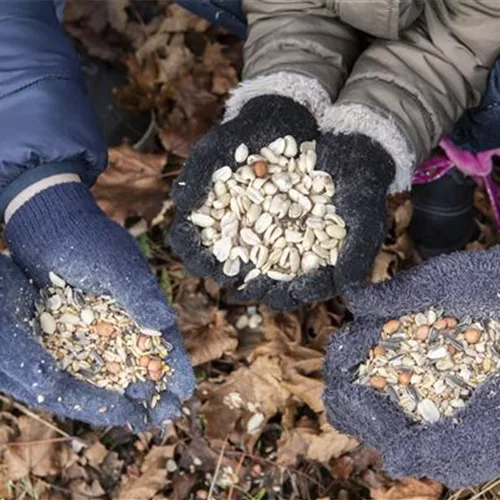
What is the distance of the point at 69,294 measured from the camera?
1.62 metres

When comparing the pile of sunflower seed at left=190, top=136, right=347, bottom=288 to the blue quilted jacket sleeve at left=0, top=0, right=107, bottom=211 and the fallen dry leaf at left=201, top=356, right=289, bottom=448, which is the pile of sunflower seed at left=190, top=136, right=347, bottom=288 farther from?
the fallen dry leaf at left=201, top=356, right=289, bottom=448

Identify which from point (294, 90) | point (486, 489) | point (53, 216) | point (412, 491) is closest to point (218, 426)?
point (412, 491)

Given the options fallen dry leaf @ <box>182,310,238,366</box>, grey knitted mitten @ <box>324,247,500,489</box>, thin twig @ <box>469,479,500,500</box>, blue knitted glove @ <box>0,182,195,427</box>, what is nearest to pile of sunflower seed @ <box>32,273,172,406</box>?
blue knitted glove @ <box>0,182,195,427</box>

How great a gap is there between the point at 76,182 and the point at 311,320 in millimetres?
669

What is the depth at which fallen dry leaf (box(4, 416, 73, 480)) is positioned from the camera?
202 centimetres

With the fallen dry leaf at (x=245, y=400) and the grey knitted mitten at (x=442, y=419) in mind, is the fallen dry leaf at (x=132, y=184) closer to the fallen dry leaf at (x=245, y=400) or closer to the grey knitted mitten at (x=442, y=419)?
the fallen dry leaf at (x=245, y=400)

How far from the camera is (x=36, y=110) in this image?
1.66 metres

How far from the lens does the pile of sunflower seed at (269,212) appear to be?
5.32 feet

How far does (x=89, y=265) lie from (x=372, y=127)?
0.53m

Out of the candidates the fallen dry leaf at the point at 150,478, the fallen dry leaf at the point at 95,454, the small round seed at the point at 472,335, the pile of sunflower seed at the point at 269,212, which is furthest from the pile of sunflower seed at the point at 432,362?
the fallen dry leaf at the point at 95,454

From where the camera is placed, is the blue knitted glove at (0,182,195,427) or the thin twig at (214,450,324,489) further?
the thin twig at (214,450,324,489)

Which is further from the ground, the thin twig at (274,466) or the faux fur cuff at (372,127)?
the faux fur cuff at (372,127)

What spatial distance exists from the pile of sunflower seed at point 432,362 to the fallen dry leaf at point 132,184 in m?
0.76

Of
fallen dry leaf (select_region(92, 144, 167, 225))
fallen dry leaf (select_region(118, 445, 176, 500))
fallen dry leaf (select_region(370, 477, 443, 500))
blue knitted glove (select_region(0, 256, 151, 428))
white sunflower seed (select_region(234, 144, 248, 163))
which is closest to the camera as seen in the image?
blue knitted glove (select_region(0, 256, 151, 428))
